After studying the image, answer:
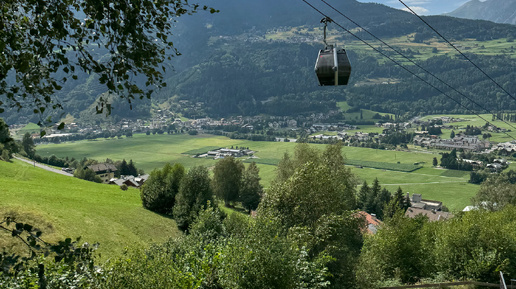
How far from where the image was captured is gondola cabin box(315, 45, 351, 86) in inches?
485

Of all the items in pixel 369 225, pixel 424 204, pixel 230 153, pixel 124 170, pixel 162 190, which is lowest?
pixel 424 204

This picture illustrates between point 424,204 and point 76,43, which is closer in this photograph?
point 76,43

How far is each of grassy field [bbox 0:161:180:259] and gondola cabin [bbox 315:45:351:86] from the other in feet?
32.5

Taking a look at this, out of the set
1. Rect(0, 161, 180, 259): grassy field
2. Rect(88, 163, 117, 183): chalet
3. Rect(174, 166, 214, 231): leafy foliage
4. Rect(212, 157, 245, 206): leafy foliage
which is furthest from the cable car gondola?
Rect(88, 163, 117, 183): chalet

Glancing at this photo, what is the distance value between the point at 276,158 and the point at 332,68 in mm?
128208

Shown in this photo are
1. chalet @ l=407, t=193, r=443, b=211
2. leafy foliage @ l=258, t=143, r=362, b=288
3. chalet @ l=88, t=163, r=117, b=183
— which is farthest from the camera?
chalet @ l=88, t=163, r=117, b=183

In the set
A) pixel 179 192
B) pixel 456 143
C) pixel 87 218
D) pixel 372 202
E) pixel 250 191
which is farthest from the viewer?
pixel 456 143

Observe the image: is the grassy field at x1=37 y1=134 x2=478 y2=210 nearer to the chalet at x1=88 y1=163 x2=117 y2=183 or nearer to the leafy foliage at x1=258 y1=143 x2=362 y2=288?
the chalet at x1=88 y1=163 x2=117 y2=183

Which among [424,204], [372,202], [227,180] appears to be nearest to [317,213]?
[227,180]

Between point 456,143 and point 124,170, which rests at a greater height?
point 124,170

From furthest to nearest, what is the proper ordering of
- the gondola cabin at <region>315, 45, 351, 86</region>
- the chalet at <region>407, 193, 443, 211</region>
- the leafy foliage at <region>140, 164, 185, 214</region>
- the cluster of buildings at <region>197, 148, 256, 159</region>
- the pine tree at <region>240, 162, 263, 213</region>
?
the cluster of buildings at <region>197, 148, 256, 159</region>
the chalet at <region>407, 193, 443, 211</region>
the pine tree at <region>240, 162, 263, 213</region>
the leafy foliage at <region>140, 164, 185, 214</region>
the gondola cabin at <region>315, 45, 351, 86</region>

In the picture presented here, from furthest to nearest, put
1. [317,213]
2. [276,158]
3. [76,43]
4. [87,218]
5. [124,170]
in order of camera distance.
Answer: [276,158], [124,170], [87,218], [317,213], [76,43]

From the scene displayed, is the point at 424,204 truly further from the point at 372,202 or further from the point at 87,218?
the point at 87,218

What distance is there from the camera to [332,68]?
12227 millimetres
